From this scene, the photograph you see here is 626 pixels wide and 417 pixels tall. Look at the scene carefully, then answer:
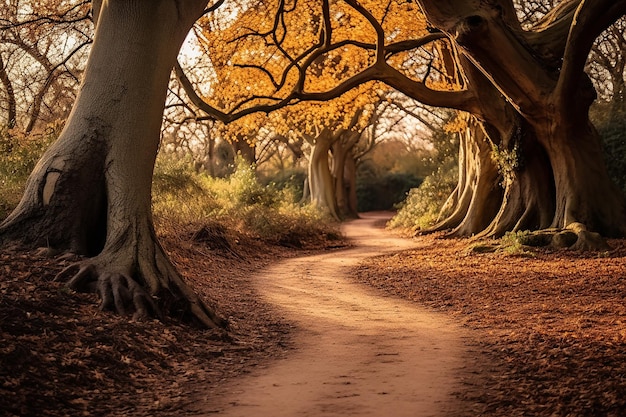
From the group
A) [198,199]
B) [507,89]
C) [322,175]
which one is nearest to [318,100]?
[507,89]

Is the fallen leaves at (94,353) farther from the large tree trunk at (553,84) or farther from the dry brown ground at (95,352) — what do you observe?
the large tree trunk at (553,84)

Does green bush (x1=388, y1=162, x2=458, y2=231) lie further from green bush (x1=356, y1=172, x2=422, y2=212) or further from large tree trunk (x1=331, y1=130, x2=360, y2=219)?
green bush (x1=356, y1=172, x2=422, y2=212)

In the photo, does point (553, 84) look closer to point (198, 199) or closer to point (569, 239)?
point (569, 239)

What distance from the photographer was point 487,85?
625 inches

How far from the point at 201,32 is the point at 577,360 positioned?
13.7 metres

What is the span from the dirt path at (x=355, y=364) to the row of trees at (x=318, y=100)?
63.0 inches

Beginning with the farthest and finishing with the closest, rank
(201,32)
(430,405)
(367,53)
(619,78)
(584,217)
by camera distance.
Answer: (619,78), (367,53), (201,32), (584,217), (430,405)

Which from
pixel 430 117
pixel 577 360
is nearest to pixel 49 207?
pixel 577 360

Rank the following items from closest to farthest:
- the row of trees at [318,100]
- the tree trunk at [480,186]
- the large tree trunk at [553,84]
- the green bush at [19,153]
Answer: the row of trees at [318,100] < the large tree trunk at [553,84] < the green bush at [19,153] < the tree trunk at [480,186]

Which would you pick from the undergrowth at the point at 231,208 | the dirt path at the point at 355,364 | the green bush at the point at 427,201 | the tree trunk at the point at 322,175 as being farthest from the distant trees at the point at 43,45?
the tree trunk at the point at 322,175

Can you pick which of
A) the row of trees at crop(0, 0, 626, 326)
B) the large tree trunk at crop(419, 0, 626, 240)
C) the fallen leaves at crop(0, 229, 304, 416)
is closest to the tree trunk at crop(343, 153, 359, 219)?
the row of trees at crop(0, 0, 626, 326)

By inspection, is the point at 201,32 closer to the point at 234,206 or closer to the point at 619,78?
the point at 234,206

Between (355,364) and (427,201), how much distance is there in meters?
20.2

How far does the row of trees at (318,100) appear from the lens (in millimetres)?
8055
